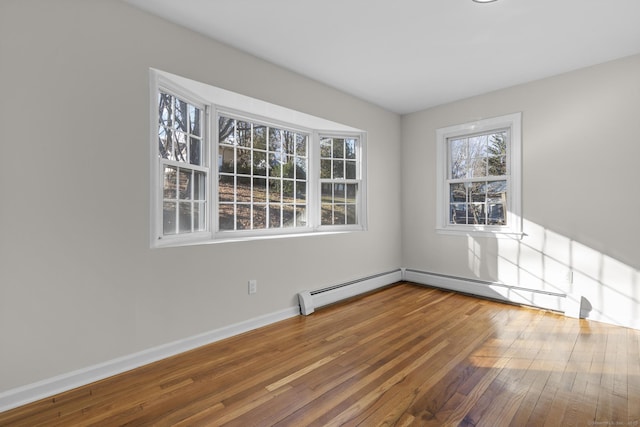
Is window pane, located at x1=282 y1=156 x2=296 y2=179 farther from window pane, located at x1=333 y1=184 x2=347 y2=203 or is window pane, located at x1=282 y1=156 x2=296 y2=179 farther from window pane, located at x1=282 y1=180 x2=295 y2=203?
window pane, located at x1=333 y1=184 x2=347 y2=203

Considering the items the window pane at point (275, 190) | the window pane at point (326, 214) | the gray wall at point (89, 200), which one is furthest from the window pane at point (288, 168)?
the gray wall at point (89, 200)

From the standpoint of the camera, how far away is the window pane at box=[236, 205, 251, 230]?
11.0 ft

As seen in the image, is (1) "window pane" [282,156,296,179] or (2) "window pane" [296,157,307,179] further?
(2) "window pane" [296,157,307,179]

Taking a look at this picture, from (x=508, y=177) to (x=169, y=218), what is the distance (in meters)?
3.93

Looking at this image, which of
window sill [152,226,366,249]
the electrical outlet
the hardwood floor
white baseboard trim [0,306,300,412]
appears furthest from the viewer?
the electrical outlet

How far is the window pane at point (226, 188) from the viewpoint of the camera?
3.20 meters

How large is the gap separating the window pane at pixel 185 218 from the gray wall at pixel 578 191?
3.58 metres

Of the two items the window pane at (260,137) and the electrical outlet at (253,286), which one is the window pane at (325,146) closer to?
the window pane at (260,137)

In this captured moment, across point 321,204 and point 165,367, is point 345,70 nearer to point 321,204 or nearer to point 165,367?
point 321,204

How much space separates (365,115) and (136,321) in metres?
3.64

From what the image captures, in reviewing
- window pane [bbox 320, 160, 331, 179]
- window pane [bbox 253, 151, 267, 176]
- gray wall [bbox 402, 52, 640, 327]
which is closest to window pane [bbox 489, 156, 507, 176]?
gray wall [bbox 402, 52, 640, 327]

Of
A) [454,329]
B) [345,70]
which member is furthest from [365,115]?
[454,329]

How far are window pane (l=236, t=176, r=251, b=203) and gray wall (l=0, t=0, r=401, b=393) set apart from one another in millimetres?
688

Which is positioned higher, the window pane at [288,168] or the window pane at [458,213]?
the window pane at [288,168]
